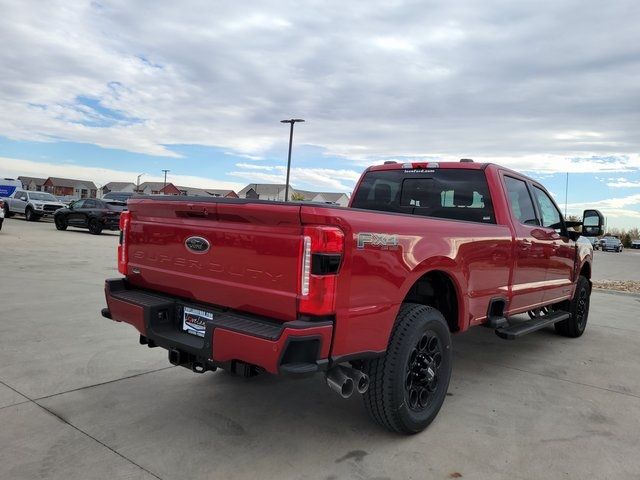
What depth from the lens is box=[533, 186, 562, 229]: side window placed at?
5718 millimetres

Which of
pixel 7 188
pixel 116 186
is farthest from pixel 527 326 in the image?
pixel 116 186

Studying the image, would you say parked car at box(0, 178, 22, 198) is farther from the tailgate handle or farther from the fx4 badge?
the fx4 badge

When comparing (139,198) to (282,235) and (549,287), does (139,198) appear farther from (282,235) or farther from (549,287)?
(549,287)

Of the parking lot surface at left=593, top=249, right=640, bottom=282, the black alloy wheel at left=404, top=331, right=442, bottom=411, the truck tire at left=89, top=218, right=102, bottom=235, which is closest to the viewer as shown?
the black alloy wheel at left=404, top=331, right=442, bottom=411

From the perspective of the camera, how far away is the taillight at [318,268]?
2699 millimetres

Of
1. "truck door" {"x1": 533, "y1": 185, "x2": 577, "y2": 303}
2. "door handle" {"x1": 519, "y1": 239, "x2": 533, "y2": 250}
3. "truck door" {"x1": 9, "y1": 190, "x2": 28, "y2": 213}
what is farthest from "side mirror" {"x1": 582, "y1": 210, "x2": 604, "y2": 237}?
"truck door" {"x1": 9, "y1": 190, "x2": 28, "y2": 213}

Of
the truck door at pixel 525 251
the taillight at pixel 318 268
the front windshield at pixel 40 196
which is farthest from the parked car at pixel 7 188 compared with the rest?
the taillight at pixel 318 268

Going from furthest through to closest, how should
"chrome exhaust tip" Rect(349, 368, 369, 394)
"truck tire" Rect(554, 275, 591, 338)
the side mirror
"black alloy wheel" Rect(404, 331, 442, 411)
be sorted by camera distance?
"truck tire" Rect(554, 275, 591, 338), the side mirror, "black alloy wheel" Rect(404, 331, 442, 411), "chrome exhaust tip" Rect(349, 368, 369, 394)

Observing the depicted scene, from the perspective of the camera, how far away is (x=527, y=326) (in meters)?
4.96

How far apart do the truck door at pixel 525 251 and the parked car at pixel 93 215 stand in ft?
62.2

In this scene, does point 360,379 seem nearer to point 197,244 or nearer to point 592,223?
point 197,244

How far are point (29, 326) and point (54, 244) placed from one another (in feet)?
35.6

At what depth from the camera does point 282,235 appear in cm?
281

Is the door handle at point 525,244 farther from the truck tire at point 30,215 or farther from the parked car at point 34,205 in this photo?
the truck tire at point 30,215
